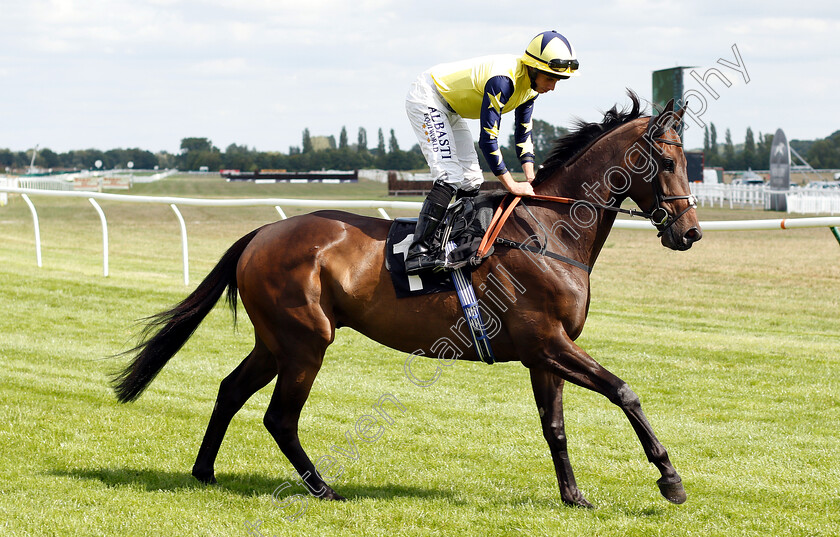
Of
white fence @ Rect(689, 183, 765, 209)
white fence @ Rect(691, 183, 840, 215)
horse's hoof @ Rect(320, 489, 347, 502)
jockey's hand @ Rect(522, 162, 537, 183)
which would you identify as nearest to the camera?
horse's hoof @ Rect(320, 489, 347, 502)

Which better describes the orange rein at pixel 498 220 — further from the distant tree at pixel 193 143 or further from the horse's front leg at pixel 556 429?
the distant tree at pixel 193 143

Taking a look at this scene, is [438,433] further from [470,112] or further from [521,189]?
[470,112]

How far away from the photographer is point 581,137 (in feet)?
15.0

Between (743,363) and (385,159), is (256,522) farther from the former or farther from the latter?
(385,159)

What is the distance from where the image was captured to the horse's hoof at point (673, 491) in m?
3.96

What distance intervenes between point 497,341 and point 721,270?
10.4 metres

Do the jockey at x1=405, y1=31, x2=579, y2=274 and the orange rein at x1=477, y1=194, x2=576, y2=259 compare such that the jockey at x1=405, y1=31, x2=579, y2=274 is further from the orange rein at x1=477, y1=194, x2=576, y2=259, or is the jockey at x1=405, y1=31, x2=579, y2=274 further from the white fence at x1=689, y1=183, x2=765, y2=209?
the white fence at x1=689, y1=183, x2=765, y2=209

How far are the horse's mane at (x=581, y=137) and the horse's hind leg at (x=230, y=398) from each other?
5.57ft

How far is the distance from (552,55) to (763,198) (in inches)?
1328

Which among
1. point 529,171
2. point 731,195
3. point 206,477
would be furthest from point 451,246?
point 731,195

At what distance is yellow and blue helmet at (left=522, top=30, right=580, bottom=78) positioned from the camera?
412 cm

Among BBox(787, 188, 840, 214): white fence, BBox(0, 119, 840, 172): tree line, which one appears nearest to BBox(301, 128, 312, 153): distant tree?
BBox(0, 119, 840, 172): tree line

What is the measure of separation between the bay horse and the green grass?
34 centimetres

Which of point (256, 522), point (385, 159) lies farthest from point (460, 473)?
point (385, 159)
